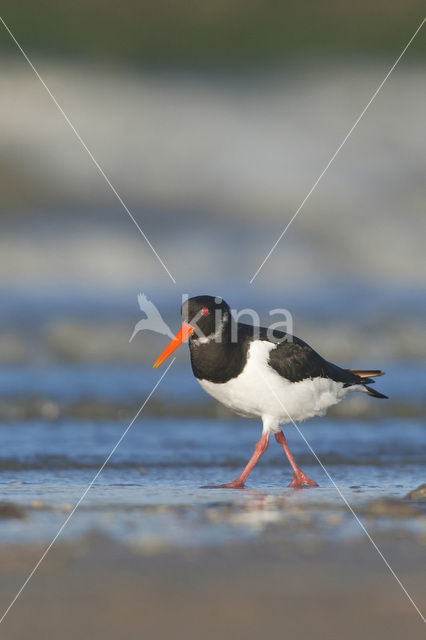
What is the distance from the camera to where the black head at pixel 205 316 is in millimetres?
5602

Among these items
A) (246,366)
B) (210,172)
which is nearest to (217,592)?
(246,366)

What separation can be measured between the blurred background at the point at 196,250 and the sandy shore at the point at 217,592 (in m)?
0.03

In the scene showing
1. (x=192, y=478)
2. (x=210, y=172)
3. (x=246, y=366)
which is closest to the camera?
(x=246, y=366)

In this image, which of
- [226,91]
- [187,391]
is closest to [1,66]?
[226,91]

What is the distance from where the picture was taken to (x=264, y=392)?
5.61m

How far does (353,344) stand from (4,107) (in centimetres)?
1456

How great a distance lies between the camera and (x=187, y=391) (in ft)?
31.1

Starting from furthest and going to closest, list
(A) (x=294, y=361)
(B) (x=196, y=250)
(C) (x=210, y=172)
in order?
(C) (x=210, y=172) < (B) (x=196, y=250) < (A) (x=294, y=361)

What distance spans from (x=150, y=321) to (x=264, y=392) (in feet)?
29.2

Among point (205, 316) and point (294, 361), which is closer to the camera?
point (205, 316)

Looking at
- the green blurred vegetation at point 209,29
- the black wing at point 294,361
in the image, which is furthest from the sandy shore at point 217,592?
the green blurred vegetation at point 209,29

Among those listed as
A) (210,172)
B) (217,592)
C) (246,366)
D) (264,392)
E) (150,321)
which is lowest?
(217,592)

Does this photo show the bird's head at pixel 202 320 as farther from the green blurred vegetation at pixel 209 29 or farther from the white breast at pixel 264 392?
the green blurred vegetation at pixel 209 29

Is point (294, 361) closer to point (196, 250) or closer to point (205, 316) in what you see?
point (205, 316)
